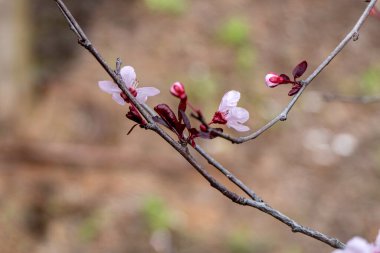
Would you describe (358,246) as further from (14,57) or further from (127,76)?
(14,57)

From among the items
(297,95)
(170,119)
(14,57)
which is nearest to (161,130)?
(170,119)

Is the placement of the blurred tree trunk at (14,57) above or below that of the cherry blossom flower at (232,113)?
above

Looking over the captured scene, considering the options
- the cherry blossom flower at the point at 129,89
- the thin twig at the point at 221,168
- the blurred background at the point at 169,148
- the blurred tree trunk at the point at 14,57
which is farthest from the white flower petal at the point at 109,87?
the blurred tree trunk at the point at 14,57

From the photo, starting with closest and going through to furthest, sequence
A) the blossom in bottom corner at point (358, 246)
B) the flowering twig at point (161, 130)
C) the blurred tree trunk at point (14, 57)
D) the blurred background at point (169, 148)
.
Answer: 1. the blossom in bottom corner at point (358, 246)
2. the flowering twig at point (161, 130)
3. the blurred background at point (169, 148)
4. the blurred tree trunk at point (14, 57)

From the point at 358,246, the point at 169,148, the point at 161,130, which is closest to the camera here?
the point at 358,246

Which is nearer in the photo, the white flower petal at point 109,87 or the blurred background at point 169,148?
the white flower petal at point 109,87

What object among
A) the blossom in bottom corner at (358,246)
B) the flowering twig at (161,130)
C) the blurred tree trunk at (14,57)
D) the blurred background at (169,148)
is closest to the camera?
the blossom in bottom corner at (358,246)

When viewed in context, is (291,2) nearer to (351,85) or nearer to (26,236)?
(351,85)

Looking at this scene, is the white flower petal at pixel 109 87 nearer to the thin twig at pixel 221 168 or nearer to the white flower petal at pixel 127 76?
the white flower petal at pixel 127 76

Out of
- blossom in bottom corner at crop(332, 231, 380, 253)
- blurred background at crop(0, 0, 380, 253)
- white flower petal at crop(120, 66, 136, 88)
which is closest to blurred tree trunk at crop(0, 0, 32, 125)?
blurred background at crop(0, 0, 380, 253)
